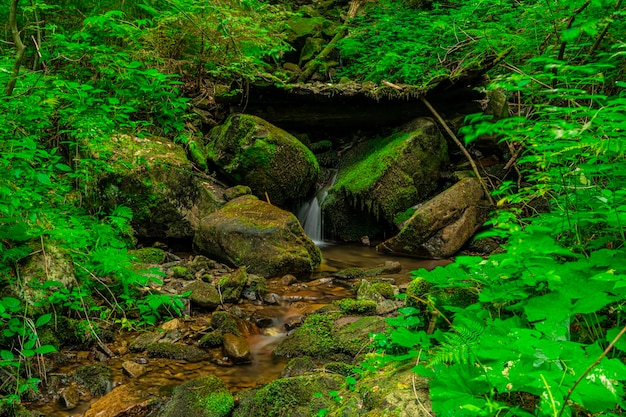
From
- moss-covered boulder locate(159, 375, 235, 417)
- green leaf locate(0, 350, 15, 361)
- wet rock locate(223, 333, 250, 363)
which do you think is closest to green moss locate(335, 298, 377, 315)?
wet rock locate(223, 333, 250, 363)

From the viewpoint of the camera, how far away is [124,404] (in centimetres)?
281

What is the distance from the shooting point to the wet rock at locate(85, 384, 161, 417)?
Answer: 2750 millimetres

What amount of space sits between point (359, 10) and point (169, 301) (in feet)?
42.0

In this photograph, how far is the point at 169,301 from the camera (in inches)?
135

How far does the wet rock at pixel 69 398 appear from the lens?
2.83 meters

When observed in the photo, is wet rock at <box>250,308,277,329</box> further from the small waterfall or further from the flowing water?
the small waterfall

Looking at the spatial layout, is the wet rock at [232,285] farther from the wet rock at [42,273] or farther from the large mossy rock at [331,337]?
the wet rock at [42,273]

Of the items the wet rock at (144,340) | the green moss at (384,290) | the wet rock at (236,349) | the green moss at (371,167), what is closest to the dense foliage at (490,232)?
the wet rock at (144,340)

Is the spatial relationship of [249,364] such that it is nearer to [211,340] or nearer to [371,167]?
[211,340]

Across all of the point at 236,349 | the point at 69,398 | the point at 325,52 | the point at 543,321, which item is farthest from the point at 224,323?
the point at 325,52

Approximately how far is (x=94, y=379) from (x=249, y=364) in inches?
49.5

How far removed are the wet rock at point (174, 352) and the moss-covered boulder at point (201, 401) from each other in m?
0.75

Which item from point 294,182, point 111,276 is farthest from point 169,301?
point 294,182

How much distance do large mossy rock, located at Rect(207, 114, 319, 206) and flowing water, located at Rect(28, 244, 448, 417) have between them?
2359 mm
